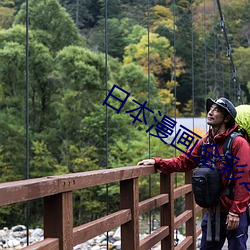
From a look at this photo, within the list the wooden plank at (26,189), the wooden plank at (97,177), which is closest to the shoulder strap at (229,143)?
the wooden plank at (97,177)

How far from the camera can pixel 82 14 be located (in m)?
17.5

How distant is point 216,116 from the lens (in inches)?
78.9

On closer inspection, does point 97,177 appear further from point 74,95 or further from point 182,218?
point 74,95

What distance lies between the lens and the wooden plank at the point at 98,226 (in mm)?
1511

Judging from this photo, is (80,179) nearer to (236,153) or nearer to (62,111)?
(236,153)

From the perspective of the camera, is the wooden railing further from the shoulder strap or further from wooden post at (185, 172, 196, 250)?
wooden post at (185, 172, 196, 250)

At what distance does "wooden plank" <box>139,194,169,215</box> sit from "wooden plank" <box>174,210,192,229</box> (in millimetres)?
247

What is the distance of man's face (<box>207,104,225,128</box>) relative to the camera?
1995 millimetres

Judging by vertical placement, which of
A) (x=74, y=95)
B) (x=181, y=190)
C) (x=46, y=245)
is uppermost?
(x=74, y=95)

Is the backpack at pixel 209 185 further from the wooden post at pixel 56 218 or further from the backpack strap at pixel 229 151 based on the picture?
the wooden post at pixel 56 218

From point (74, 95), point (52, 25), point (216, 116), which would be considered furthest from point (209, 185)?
point (52, 25)

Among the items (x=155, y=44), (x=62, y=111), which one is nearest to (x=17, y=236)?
(x=62, y=111)

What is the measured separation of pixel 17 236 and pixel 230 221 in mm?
12363

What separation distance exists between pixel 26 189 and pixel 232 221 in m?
0.89
